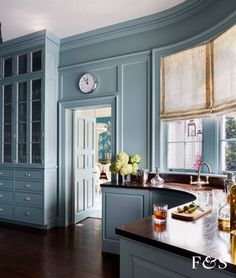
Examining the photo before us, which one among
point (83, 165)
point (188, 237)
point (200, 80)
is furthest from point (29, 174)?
point (188, 237)

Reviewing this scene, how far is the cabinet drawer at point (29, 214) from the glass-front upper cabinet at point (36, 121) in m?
0.85

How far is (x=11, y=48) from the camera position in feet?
15.0

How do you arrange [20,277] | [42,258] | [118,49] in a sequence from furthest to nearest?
[118,49] < [42,258] < [20,277]

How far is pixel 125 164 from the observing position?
11.3 feet

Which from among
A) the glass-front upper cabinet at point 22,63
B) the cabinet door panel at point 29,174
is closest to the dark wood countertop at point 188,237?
the cabinet door panel at point 29,174

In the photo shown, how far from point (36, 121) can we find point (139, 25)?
7.68 feet

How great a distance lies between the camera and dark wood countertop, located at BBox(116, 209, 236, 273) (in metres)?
0.98

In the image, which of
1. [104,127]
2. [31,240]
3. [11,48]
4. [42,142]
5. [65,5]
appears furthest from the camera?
[104,127]

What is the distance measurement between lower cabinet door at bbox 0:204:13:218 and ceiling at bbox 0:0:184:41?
308 centimetres

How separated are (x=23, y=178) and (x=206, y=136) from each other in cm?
315

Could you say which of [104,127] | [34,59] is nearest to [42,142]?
[34,59]

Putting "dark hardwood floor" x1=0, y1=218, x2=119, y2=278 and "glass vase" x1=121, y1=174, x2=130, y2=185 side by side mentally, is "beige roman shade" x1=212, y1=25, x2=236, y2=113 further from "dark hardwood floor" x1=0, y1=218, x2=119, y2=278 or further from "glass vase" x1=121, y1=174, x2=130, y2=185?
"dark hardwood floor" x1=0, y1=218, x2=119, y2=278

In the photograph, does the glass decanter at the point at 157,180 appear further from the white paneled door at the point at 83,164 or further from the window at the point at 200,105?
the white paneled door at the point at 83,164

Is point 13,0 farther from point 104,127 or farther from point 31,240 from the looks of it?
point 104,127
